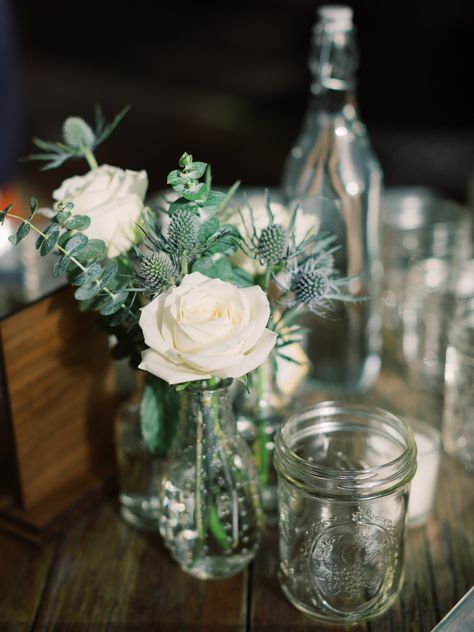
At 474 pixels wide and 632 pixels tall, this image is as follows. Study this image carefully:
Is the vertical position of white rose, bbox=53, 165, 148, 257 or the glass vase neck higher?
the glass vase neck

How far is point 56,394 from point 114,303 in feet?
0.72

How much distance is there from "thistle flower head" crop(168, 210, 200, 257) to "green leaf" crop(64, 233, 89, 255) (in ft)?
0.26

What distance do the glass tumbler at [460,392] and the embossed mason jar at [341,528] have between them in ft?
0.69

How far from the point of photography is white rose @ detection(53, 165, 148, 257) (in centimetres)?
76

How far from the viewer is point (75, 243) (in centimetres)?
74

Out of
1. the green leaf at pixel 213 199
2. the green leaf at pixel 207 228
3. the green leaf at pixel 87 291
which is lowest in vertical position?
the green leaf at pixel 87 291

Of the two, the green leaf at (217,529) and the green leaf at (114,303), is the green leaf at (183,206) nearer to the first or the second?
the green leaf at (114,303)

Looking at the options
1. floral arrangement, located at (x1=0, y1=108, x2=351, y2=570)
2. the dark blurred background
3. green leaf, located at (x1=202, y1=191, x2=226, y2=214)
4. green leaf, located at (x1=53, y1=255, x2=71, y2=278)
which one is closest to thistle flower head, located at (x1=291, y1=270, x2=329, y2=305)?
floral arrangement, located at (x1=0, y1=108, x2=351, y2=570)

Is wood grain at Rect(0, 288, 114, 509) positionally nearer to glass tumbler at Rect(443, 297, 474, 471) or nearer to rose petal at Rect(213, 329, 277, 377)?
rose petal at Rect(213, 329, 277, 377)

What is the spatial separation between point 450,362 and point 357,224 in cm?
22

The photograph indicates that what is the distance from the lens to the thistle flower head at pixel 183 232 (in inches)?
28.2

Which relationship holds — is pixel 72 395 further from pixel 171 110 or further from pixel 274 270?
pixel 171 110

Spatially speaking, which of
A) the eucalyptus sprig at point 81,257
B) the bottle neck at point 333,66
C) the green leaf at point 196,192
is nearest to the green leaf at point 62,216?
the eucalyptus sprig at point 81,257

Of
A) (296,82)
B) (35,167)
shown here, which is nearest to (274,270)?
(35,167)
